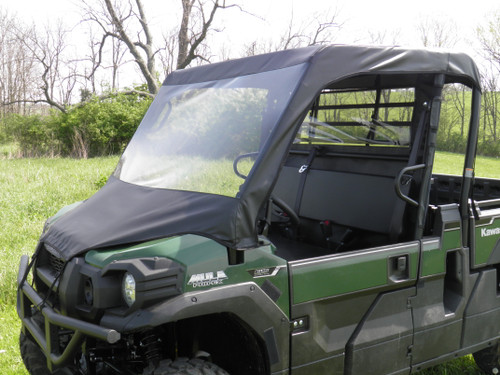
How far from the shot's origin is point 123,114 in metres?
19.1

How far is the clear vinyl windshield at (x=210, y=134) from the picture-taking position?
2.45 m

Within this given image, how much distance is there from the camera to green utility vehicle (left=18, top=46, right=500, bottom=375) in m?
2.17

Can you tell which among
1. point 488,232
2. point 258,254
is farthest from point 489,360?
point 258,254

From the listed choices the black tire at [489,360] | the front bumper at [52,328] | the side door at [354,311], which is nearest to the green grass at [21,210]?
the front bumper at [52,328]

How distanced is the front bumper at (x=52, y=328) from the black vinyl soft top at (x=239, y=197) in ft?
0.90

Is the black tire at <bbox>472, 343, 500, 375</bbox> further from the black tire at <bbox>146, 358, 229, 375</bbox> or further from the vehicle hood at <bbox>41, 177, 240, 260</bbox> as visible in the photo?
the vehicle hood at <bbox>41, 177, 240, 260</bbox>

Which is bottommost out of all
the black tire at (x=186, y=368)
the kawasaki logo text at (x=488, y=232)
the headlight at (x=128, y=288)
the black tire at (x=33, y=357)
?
the black tire at (x=33, y=357)

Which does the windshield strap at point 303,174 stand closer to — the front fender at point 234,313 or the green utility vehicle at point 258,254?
the green utility vehicle at point 258,254

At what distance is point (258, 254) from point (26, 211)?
6604mm

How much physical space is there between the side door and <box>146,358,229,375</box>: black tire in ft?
1.39

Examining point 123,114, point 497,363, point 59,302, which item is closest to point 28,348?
point 59,302

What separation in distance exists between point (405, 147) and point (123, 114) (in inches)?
670

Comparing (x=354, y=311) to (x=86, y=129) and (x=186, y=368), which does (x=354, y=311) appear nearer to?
(x=186, y=368)

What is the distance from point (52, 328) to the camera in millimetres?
2303
